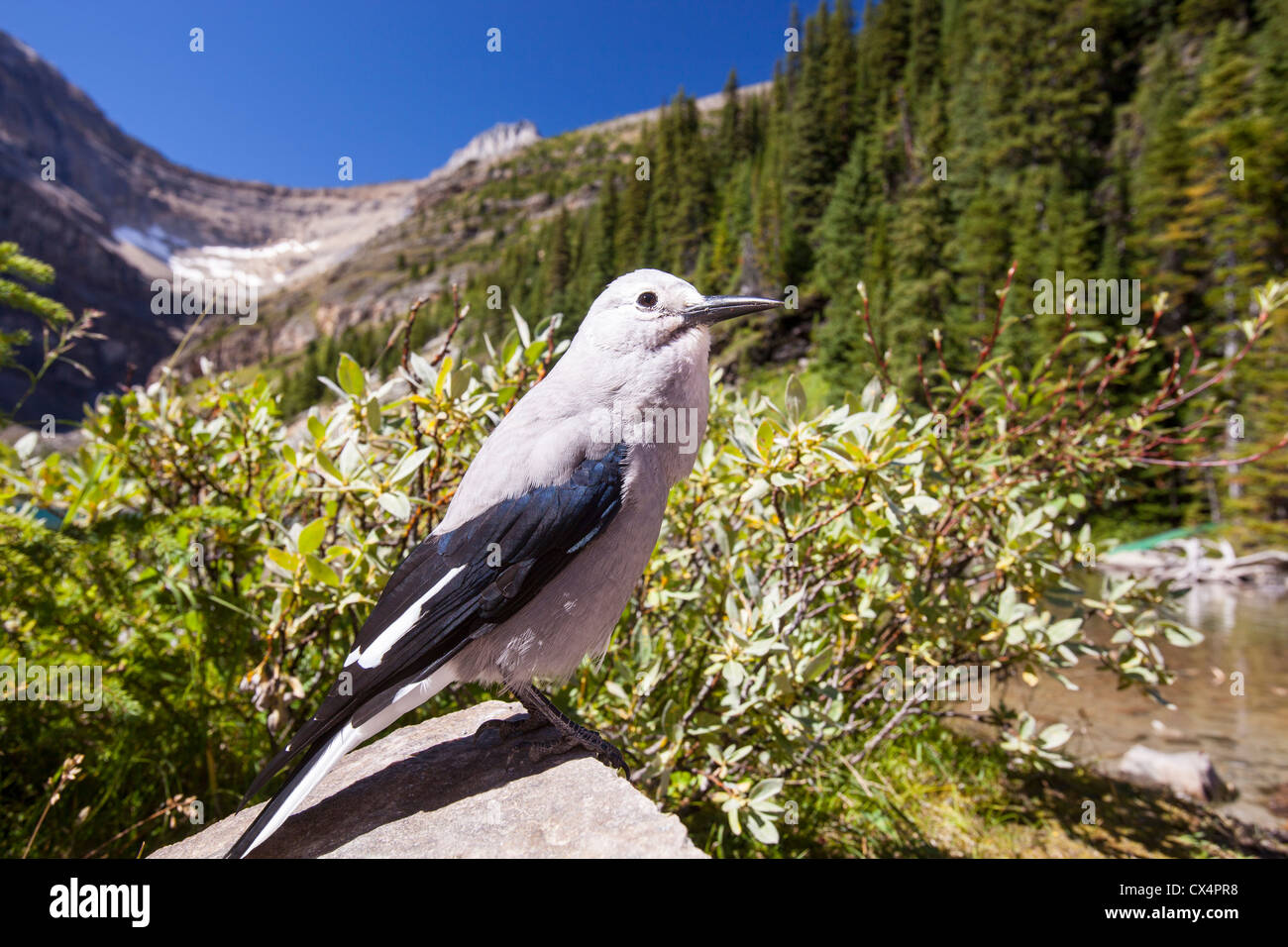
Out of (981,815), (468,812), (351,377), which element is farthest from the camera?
(981,815)

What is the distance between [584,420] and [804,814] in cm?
237

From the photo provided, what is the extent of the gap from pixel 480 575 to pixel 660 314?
985mm

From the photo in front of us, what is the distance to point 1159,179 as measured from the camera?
32250 millimetres

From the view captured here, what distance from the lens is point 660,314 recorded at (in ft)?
6.51

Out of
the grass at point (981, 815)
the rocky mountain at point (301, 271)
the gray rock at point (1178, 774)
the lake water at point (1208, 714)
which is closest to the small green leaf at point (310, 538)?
the grass at point (981, 815)

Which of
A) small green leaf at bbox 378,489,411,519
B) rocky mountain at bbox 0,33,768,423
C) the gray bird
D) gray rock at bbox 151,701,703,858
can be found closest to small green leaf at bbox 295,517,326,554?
small green leaf at bbox 378,489,411,519

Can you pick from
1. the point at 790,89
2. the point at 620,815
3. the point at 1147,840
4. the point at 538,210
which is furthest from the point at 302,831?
the point at 538,210

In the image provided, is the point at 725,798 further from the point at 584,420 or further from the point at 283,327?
the point at 283,327

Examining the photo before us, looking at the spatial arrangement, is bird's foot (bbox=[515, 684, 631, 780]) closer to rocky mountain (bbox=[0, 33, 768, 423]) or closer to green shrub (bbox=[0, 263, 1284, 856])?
green shrub (bbox=[0, 263, 1284, 856])

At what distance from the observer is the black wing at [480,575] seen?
5.55ft

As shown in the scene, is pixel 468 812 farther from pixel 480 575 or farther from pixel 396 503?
pixel 396 503

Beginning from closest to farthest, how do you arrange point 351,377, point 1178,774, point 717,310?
point 717,310, point 351,377, point 1178,774

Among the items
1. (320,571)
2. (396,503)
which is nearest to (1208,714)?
(396,503)

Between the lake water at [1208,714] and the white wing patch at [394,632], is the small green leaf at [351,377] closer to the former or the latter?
the white wing patch at [394,632]
